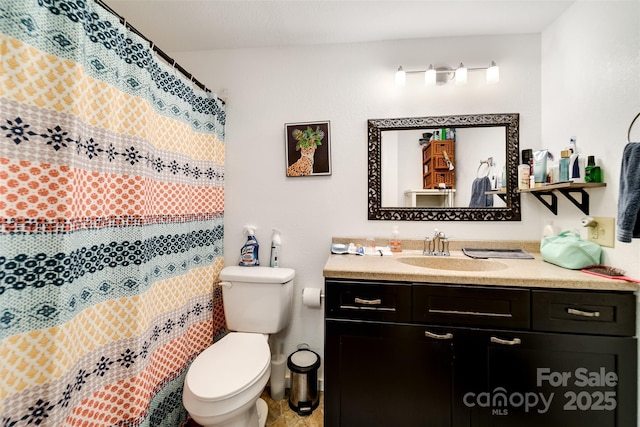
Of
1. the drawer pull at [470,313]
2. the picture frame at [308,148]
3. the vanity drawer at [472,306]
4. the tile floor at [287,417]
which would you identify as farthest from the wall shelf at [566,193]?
the tile floor at [287,417]

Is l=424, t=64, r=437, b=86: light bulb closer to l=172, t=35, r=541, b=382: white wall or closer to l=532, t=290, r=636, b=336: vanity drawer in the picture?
l=172, t=35, r=541, b=382: white wall

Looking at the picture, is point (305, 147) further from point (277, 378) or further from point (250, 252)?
point (277, 378)

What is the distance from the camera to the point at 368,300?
1200 mm

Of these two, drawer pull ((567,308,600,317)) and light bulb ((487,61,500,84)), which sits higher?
light bulb ((487,61,500,84))

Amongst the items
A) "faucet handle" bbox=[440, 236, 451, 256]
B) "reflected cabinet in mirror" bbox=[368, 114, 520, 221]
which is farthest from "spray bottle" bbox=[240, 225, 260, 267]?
"faucet handle" bbox=[440, 236, 451, 256]

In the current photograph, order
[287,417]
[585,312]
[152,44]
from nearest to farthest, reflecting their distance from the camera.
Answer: [585,312] < [152,44] < [287,417]

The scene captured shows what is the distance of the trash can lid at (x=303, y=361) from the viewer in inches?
60.1

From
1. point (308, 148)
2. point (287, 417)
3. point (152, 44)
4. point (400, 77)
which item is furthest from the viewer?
point (308, 148)

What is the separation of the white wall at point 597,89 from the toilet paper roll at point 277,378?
5.94 ft

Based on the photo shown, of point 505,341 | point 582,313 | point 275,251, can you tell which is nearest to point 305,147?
point 275,251

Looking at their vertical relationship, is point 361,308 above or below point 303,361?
above

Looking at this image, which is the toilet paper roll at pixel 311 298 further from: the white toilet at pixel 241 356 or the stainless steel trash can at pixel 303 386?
the stainless steel trash can at pixel 303 386

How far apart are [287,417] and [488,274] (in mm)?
1355

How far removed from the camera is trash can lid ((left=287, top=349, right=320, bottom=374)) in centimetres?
153
